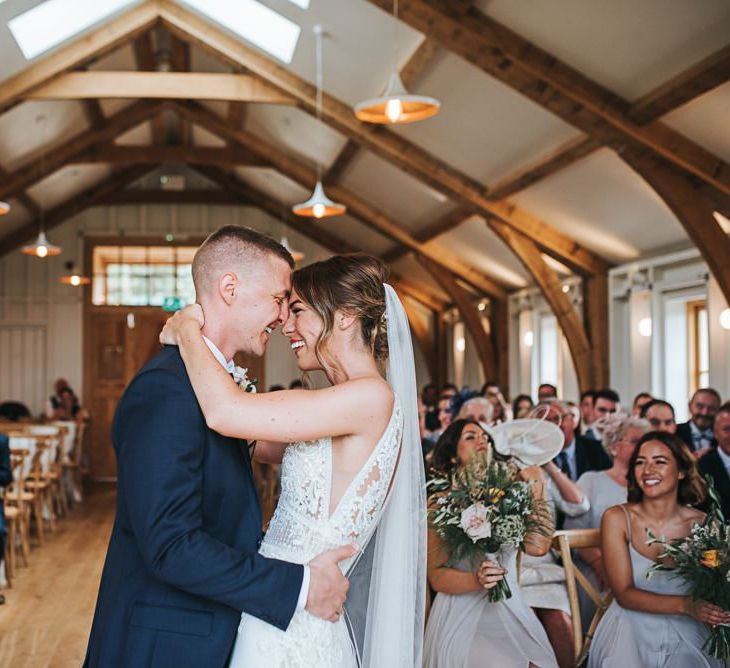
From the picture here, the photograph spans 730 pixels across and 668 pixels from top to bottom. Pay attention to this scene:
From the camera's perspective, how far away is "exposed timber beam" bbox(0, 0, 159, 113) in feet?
30.8

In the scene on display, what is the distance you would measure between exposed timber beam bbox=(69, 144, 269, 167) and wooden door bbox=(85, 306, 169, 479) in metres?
2.85

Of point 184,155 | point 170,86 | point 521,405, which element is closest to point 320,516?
point 521,405

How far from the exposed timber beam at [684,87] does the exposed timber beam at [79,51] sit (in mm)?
4970

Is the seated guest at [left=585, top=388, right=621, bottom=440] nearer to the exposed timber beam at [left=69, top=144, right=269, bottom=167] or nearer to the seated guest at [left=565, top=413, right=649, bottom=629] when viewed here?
the seated guest at [left=565, top=413, right=649, bottom=629]

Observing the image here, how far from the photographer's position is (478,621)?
3496 millimetres

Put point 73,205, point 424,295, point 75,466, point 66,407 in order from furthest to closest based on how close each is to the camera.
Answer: point 424,295 → point 73,205 → point 66,407 → point 75,466

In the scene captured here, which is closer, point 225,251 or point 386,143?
point 225,251

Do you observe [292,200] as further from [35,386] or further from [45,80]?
[45,80]

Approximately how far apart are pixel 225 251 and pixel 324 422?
1.29 feet

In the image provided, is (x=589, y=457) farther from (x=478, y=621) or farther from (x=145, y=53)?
(x=145, y=53)

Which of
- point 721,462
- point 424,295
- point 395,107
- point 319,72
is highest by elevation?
point 319,72

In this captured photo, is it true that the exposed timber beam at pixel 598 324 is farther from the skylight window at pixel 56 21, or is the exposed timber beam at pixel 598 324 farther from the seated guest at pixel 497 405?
the skylight window at pixel 56 21

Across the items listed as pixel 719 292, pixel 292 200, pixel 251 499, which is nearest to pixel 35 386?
pixel 292 200

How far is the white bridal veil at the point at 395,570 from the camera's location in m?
2.46
